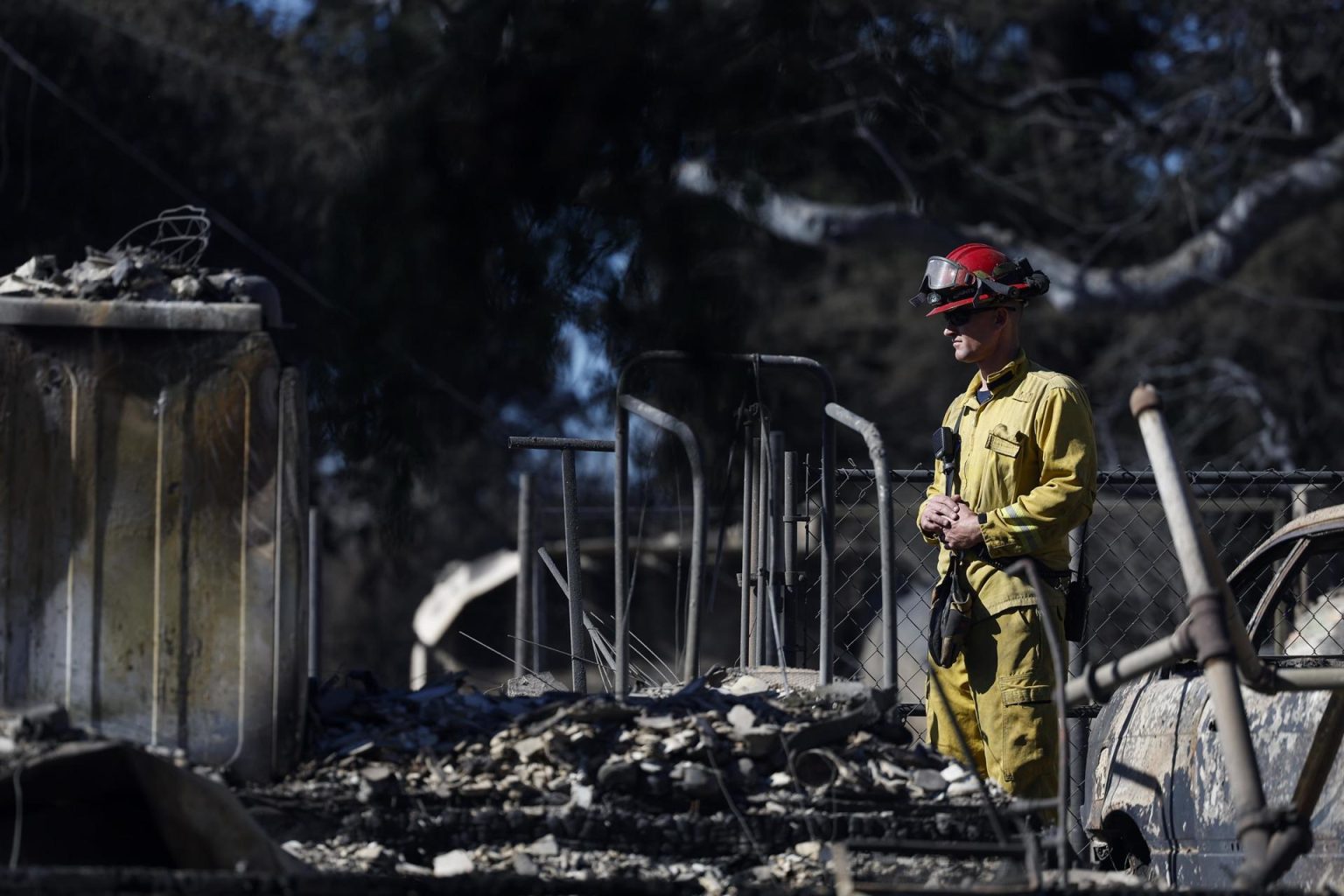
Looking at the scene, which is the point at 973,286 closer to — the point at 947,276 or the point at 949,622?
the point at 947,276

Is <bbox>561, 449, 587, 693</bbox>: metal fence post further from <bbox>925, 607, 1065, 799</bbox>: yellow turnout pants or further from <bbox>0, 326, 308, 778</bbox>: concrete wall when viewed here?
<bbox>0, 326, 308, 778</bbox>: concrete wall

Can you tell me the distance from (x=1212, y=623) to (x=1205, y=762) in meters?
1.43

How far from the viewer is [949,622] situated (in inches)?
195

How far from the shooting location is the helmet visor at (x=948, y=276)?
16.9 feet

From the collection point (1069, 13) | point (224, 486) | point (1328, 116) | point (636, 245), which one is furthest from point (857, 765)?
point (1069, 13)

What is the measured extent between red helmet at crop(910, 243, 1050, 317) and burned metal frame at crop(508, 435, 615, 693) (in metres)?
1.15

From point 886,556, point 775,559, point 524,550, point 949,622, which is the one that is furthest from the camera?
point 524,550

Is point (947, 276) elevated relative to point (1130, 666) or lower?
elevated

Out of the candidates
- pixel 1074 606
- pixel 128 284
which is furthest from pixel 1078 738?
pixel 128 284

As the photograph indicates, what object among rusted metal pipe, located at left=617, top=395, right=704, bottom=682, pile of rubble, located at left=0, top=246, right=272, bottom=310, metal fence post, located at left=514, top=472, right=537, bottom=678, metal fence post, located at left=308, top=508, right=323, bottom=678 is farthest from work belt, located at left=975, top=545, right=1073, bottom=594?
metal fence post, located at left=514, top=472, right=537, bottom=678

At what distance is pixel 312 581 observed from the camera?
6.77m

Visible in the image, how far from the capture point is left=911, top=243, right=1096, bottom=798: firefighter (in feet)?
16.0

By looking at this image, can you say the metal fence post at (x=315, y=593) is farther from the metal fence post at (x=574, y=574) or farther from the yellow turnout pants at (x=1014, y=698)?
the yellow turnout pants at (x=1014, y=698)

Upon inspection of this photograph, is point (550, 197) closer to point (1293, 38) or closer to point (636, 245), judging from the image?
point (636, 245)
